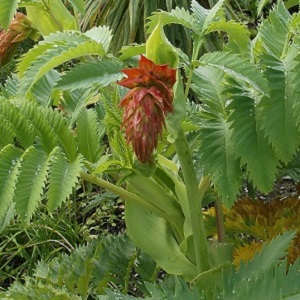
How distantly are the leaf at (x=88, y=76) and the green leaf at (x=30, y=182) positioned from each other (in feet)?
0.28

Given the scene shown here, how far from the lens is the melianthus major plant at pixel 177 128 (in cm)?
65

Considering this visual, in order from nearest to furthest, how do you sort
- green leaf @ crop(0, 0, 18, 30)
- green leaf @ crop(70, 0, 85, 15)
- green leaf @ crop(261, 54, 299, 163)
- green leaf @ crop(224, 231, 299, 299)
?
green leaf @ crop(224, 231, 299, 299), green leaf @ crop(261, 54, 299, 163), green leaf @ crop(0, 0, 18, 30), green leaf @ crop(70, 0, 85, 15)

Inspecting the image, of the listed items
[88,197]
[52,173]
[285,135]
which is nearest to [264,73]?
[285,135]

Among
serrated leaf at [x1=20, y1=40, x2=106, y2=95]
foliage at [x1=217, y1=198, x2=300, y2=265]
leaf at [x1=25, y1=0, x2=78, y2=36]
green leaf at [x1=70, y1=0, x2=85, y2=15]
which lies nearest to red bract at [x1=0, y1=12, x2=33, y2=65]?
leaf at [x1=25, y1=0, x2=78, y2=36]

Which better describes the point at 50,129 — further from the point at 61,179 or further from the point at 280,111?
the point at 280,111

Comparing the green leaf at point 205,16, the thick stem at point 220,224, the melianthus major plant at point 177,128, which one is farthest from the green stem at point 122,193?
the green leaf at point 205,16

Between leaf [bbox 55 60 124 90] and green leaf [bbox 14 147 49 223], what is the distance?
9 cm

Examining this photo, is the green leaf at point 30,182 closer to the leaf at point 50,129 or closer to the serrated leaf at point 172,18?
the leaf at point 50,129

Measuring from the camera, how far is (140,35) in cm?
264

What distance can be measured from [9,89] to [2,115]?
227mm

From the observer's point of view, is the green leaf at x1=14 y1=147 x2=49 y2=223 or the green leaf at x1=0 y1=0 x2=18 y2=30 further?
the green leaf at x1=0 y1=0 x2=18 y2=30

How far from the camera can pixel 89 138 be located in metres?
0.80

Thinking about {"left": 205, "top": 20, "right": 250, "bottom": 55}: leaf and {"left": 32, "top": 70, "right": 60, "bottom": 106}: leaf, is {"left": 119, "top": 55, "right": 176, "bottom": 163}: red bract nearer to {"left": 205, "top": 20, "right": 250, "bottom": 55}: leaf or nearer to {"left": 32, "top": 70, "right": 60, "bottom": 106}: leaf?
{"left": 205, "top": 20, "right": 250, "bottom": 55}: leaf

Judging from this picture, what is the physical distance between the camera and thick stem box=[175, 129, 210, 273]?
28.9 inches
